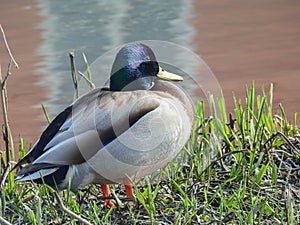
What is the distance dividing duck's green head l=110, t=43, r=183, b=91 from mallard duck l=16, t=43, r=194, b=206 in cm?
12

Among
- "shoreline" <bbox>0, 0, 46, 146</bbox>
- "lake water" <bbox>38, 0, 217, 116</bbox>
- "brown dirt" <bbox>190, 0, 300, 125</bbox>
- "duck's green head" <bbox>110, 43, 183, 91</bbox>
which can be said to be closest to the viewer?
"duck's green head" <bbox>110, 43, 183, 91</bbox>

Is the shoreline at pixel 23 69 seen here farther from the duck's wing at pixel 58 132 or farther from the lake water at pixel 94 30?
the duck's wing at pixel 58 132

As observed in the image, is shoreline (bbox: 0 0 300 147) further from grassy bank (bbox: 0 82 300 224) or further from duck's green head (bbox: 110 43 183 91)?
duck's green head (bbox: 110 43 183 91)

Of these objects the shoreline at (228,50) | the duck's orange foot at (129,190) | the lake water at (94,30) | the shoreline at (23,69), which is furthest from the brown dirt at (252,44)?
the duck's orange foot at (129,190)

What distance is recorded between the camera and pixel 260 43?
6.76 m

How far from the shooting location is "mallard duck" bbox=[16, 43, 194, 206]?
3.24m

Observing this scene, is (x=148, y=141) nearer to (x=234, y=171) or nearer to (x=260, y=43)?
(x=234, y=171)

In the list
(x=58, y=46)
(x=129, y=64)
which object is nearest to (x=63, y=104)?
(x=58, y=46)

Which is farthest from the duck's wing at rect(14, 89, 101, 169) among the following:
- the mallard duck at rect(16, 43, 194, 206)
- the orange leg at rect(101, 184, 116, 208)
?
the orange leg at rect(101, 184, 116, 208)

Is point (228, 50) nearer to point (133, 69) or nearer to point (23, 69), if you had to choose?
point (23, 69)

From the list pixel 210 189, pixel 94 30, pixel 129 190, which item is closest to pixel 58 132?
pixel 129 190

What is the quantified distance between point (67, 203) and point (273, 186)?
0.82 m

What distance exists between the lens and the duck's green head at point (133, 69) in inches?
137

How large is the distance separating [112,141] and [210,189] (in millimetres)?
480
